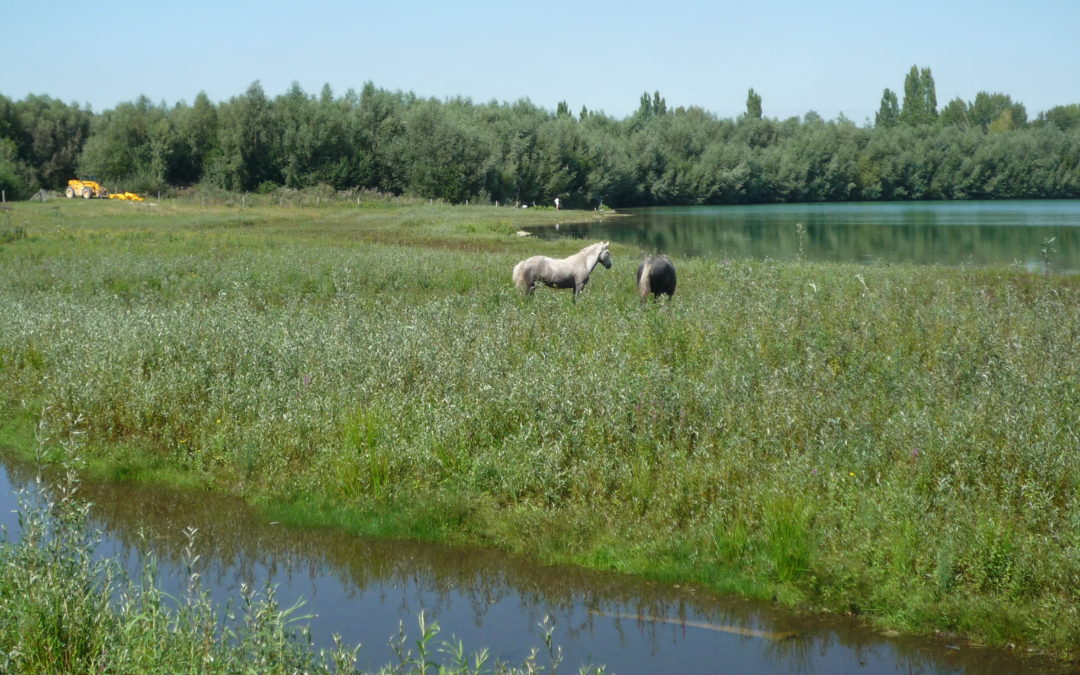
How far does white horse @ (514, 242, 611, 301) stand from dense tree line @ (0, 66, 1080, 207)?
65.9m

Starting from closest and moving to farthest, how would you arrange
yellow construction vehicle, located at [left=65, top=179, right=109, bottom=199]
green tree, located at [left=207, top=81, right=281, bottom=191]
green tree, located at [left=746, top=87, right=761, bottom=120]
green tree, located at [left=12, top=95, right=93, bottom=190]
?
yellow construction vehicle, located at [left=65, top=179, right=109, bottom=199], green tree, located at [left=207, top=81, right=281, bottom=191], green tree, located at [left=12, top=95, right=93, bottom=190], green tree, located at [left=746, top=87, right=761, bottom=120]

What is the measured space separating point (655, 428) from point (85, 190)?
74.7m

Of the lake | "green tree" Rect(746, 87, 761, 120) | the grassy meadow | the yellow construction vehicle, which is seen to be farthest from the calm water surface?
"green tree" Rect(746, 87, 761, 120)

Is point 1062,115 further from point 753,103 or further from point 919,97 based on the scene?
point 753,103

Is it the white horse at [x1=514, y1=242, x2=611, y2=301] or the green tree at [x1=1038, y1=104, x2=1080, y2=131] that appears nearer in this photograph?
the white horse at [x1=514, y1=242, x2=611, y2=301]

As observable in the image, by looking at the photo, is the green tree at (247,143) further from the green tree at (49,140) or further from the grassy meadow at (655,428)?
the grassy meadow at (655,428)

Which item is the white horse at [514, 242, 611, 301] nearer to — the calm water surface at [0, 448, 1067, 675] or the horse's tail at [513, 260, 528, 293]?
the horse's tail at [513, 260, 528, 293]

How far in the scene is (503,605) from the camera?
880cm

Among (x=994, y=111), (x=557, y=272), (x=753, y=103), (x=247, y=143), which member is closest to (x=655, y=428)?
(x=557, y=272)

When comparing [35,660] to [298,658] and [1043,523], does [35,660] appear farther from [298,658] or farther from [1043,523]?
[1043,523]

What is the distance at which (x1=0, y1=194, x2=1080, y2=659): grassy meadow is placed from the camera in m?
8.73

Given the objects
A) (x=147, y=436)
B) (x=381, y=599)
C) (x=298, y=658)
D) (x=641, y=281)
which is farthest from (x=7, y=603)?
(x=641, y=281)

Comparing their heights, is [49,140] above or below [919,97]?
below

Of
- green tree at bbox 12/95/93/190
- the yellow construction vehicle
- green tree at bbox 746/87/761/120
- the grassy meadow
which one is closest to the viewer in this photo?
the grassy meadow
